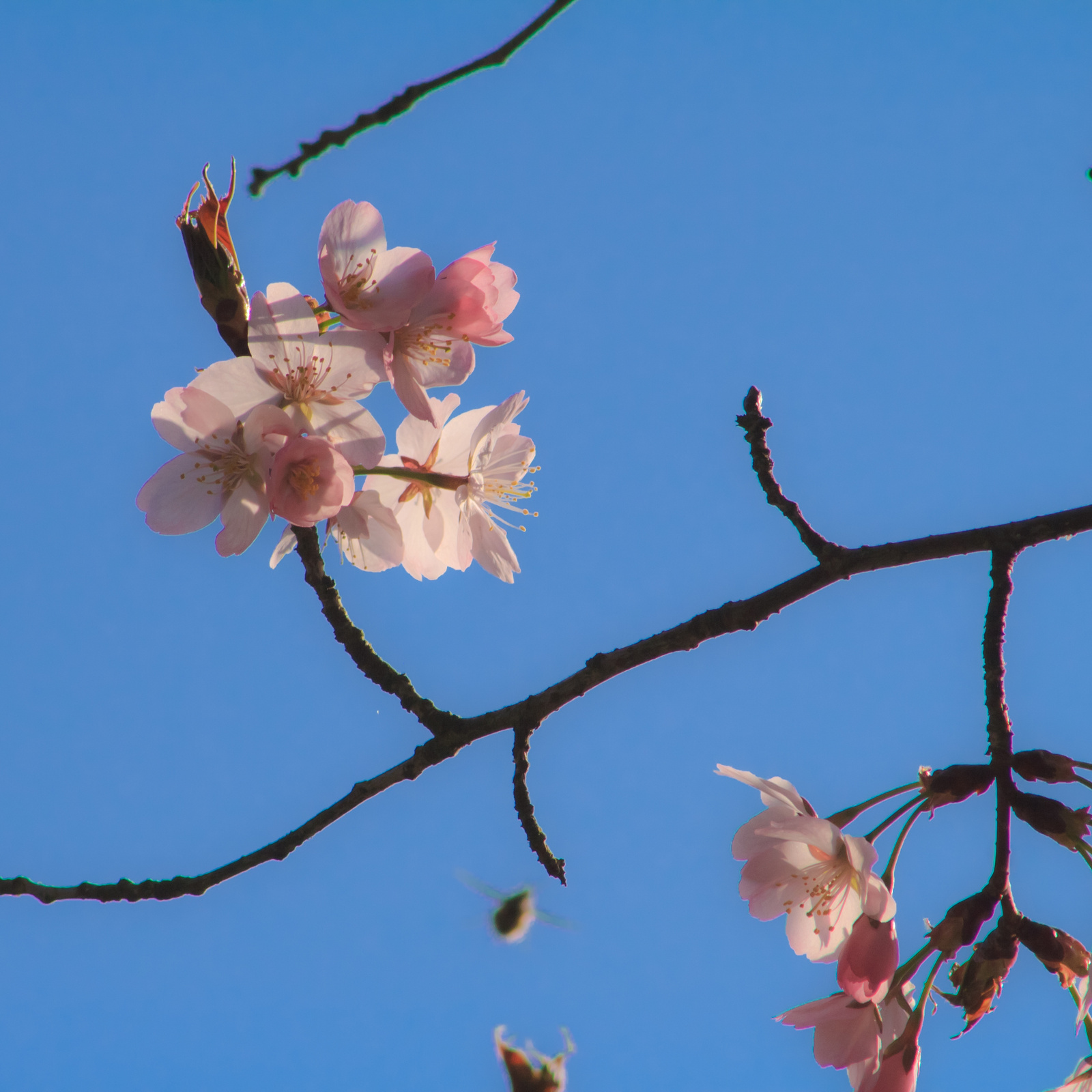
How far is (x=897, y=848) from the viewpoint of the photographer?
1727 millimetres

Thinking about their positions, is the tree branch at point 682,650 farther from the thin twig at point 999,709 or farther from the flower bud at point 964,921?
the flower bud at point 964,921

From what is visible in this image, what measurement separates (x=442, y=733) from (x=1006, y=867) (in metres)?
0.92

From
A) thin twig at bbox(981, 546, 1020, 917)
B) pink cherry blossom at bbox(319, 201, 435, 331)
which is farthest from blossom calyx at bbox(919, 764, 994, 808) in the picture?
pink cherry blossom at bbox(319, 201, 435, 331)

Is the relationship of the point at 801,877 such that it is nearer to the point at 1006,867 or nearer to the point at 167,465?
the point at 1006,867

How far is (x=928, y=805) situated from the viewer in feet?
5.58

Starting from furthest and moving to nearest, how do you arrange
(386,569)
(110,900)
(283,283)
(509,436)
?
(509,436) → (386,569) → (283,283) → (110,900)

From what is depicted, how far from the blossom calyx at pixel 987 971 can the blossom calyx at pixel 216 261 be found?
5.23 feet

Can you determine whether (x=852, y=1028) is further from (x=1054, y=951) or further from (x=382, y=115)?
(x=382, y=115)

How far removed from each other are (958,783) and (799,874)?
0.40 meters

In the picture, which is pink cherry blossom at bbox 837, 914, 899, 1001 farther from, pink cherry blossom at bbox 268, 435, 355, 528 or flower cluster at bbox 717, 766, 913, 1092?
pink cherry blossom at bbox 268, 435, 355, 528

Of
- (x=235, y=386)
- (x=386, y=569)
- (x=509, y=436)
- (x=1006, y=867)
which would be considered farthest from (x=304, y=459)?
(x=1006, y=867)

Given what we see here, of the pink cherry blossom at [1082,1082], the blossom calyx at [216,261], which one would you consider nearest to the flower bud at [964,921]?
the pink cherry blossom at [1082,1082]

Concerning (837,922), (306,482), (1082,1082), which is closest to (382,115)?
(306,482)

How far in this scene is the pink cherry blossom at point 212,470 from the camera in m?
1.69
